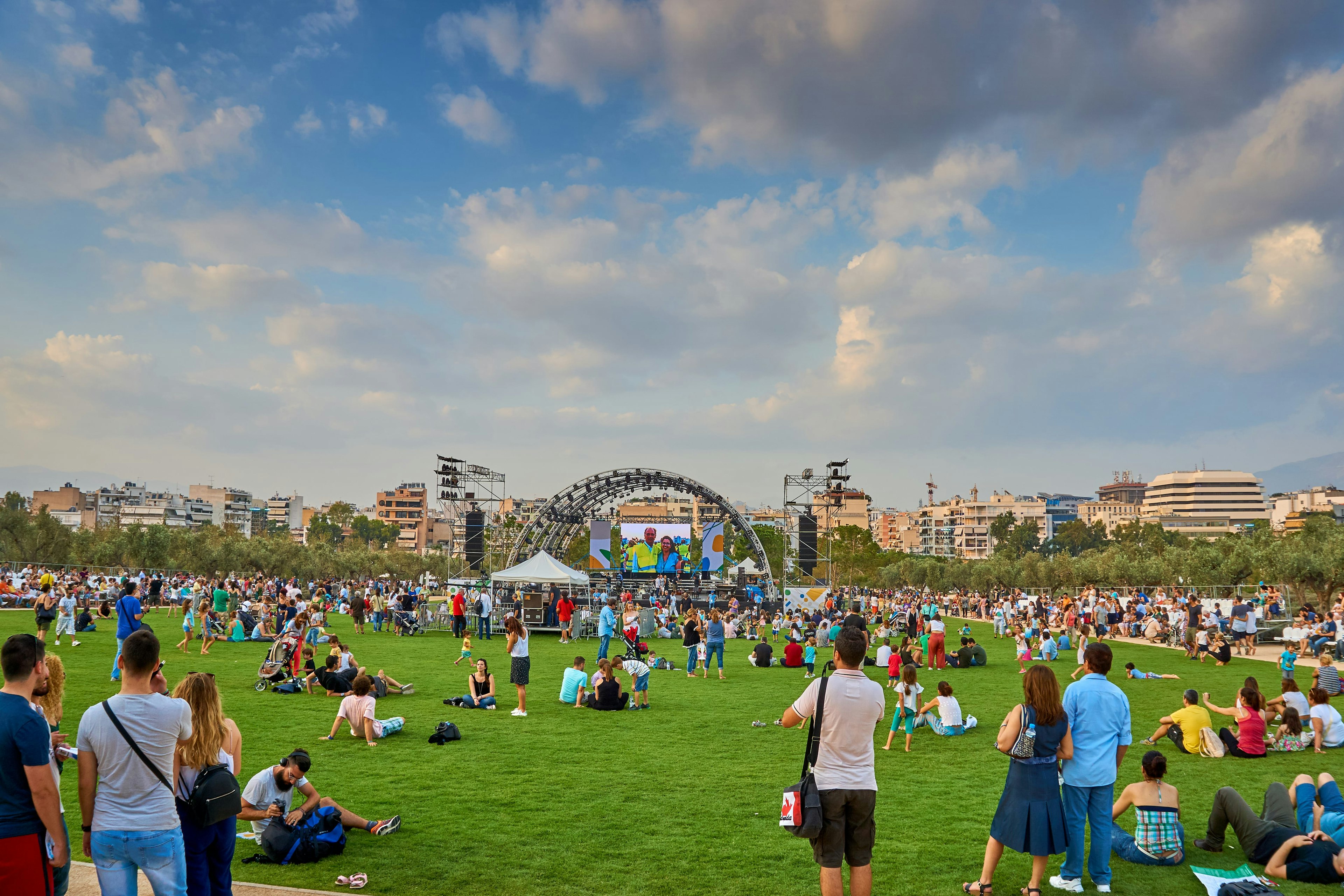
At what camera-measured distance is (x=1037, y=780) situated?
18.0ft

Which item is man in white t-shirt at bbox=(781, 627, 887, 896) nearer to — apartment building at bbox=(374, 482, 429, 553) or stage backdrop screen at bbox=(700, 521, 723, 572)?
stage backdrop screen at bbox=(700, 521, 723, 572)

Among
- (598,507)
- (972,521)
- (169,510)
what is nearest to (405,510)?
(169,510)

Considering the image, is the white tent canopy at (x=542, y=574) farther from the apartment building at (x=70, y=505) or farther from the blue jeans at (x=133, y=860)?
the apartment building at (x=70, y=505)

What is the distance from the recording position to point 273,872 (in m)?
6.05

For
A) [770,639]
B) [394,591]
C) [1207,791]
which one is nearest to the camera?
[1207,791]

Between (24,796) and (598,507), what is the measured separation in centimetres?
4355

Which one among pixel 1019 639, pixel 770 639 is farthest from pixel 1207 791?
pixel 770 639

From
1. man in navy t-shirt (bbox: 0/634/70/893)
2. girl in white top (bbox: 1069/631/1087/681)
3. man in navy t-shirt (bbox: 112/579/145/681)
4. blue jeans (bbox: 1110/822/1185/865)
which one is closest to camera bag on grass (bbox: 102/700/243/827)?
man in navy t-shirt (bbox: 0/634/70/893)

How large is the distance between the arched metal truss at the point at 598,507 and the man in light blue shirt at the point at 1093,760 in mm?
38008

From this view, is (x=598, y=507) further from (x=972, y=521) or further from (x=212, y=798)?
(x=972, y=521)

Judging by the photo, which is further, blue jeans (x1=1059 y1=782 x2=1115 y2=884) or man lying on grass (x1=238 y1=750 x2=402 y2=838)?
man lying on grass (x1=238 y1=750 x2=402 y2=838)

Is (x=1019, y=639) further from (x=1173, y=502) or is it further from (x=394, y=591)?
(x=1173, y=502)

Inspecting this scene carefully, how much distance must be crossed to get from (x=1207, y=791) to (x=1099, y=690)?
440 centimetres

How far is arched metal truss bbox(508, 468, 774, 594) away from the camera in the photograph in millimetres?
44281
